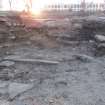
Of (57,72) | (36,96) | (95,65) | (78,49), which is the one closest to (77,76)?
(57,72)

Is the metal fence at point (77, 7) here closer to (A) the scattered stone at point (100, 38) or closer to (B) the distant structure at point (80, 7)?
(B) the distant structure at point (80, 7)

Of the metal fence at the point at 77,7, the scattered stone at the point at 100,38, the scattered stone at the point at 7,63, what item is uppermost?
the metal fence at the point at 77,7

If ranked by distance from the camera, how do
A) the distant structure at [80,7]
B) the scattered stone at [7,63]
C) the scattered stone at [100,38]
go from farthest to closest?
the distant structure at [80,7] < the scattered stone at [100,38] < the scattered stone at [7,63]

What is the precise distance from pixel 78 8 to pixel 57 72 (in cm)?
437

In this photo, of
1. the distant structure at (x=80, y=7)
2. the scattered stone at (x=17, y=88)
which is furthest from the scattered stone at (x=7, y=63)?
the distant structure at (x=80, y=7)

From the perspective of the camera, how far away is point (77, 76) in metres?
4.07

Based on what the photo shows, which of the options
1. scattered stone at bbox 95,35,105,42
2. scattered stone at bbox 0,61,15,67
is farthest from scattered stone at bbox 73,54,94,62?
scattered stone at bbox 0,61,15,67

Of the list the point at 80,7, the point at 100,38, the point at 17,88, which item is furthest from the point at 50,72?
the point at 80,7

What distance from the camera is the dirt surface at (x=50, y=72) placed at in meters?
3.28

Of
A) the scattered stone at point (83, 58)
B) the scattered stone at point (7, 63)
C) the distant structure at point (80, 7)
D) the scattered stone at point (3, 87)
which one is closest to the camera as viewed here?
the scattered stone at point (3, 87)

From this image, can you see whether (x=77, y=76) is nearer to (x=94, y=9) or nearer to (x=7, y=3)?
(x=94, y=9)

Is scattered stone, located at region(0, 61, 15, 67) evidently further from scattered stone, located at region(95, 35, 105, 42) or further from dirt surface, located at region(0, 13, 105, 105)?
scattered stone, located at region(95, 35, 105, 42)

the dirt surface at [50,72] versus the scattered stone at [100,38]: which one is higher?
the scattered stone at [100,38]

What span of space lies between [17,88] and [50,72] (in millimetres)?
911
